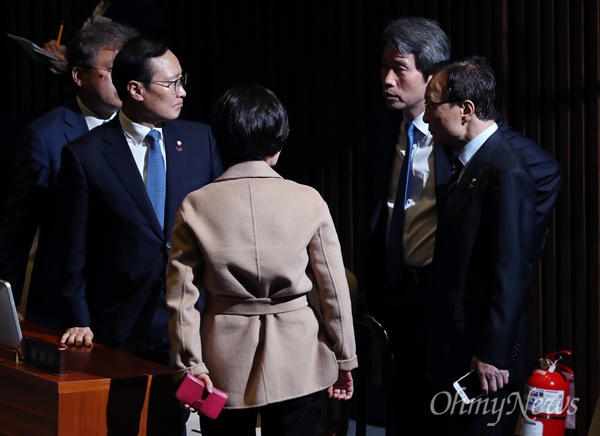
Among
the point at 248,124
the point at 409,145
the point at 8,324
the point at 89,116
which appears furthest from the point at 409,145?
the point at 8,324

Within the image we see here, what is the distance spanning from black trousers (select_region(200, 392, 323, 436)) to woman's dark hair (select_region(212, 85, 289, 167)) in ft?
2.22

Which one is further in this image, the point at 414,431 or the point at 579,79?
the point at 579,79

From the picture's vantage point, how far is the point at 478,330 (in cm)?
314

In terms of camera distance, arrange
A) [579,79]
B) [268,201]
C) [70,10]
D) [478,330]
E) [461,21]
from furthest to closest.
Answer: [70,10], [461,21], [579,79], [478,330], [268,201]

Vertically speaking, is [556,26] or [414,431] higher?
[556,26]

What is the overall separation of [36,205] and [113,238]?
0.47 metres

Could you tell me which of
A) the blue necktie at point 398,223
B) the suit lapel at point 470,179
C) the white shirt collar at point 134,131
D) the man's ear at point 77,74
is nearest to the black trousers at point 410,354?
the blue necktie at point 398,223

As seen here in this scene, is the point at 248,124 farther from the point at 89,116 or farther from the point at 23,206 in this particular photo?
the point at 89,116

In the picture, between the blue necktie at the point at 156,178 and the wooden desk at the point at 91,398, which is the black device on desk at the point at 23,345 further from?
the blue necktie at the point at 156,178

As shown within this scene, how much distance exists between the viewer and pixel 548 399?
4.08 metres

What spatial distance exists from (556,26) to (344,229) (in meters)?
1.55

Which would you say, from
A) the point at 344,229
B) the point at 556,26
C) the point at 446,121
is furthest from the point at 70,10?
the point at 446,121

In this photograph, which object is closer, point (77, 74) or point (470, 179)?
point (470, 179)

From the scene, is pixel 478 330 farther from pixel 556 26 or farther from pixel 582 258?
pixel 556 26
